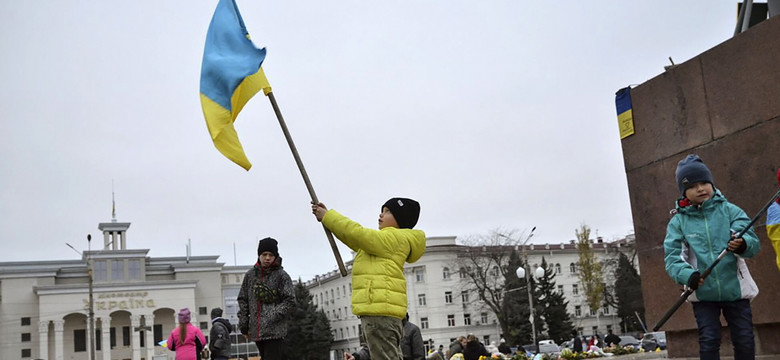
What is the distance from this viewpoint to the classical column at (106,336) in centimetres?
7250

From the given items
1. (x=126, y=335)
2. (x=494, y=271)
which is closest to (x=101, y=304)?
(x=126, y=335)

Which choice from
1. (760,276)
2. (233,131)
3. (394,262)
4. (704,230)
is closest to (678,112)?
(760,276)

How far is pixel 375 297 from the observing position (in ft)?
16.7

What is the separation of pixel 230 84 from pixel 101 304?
72370 millimetres

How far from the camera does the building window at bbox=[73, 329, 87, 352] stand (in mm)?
73812

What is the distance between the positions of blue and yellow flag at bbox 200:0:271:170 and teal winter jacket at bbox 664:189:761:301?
315 cm

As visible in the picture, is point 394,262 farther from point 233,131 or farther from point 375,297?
point 233,131

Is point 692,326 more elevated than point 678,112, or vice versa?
point 678,112

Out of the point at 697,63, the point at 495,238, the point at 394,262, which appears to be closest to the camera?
the point at 394,262

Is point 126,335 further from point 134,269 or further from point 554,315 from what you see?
point 554,315

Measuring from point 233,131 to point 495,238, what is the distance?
2609 inches

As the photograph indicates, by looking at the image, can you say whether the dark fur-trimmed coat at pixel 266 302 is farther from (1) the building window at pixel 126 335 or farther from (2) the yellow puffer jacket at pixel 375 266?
(1) the building window at pixel 126 335

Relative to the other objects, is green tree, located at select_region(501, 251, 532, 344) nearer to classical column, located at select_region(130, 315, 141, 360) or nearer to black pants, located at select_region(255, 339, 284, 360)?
classical column, located at select_region(130, 315, 141, 360)

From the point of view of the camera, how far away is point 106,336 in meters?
72.6
